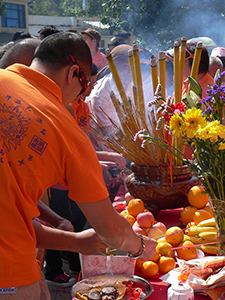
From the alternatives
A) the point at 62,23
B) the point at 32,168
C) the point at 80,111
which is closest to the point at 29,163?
the point at 32,168

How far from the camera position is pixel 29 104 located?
33.1 inches

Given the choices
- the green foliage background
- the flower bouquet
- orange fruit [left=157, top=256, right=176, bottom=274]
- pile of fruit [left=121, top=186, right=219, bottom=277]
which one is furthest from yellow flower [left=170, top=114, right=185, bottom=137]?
the green foliage background

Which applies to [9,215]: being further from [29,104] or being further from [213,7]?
[213,7]

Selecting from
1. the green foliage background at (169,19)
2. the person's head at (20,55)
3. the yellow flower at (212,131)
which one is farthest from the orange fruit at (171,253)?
the green foliage background at (169,19)

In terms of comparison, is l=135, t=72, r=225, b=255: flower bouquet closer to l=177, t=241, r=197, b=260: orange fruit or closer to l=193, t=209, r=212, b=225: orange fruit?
l=177, t=241, r=197, b=260: orange fruit

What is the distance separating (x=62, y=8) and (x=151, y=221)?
4656cm

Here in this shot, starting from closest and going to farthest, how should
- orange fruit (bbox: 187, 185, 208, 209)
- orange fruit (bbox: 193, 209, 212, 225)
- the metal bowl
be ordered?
the metal bowl → orange fruit (bbox: 193, 209, 212, 225) → orange fruit (bbox: 187, 185, 208, 209)

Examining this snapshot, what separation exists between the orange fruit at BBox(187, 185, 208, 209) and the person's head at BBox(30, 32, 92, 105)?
0.90m

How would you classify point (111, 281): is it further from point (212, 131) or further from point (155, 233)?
point (212, 131)

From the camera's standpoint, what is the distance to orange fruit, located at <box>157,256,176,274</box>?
1.32m

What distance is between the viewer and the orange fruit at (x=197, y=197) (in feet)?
5.45

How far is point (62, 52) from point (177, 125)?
0.44 meters

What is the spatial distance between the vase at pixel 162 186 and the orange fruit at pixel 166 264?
0.44 metres

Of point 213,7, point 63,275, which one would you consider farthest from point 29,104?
point 213,7
